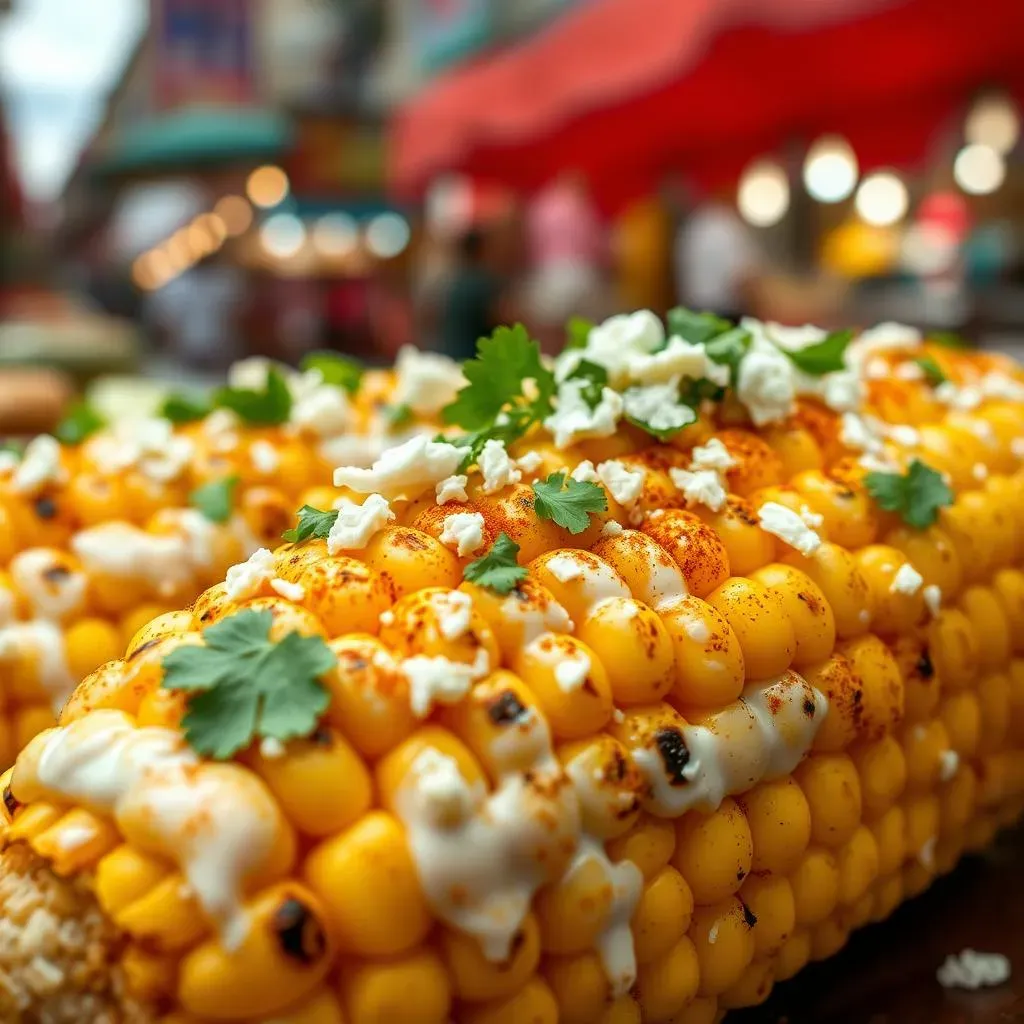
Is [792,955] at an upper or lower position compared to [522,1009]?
lower

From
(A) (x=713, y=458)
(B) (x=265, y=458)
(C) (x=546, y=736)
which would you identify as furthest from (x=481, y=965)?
(B) (x=265, y=458)

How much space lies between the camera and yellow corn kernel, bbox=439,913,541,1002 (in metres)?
0.76

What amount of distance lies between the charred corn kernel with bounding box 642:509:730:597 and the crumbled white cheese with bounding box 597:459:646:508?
0.03 meters

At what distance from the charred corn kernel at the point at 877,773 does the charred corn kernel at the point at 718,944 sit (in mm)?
230

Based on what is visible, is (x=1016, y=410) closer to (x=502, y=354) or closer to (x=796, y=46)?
(x=502, y=354)

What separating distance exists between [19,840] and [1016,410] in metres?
1.39

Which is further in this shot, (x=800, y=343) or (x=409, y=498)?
(x=800, y=343)

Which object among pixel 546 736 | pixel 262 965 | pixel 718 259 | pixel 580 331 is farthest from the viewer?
pixel 718 259

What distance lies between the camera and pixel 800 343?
1418mm

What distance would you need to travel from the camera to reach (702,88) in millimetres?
4781

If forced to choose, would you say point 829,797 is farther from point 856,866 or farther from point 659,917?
point 659,917

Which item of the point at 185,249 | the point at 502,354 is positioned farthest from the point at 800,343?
the point at 185,249

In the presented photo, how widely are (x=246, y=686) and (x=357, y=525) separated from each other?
7.7 inches

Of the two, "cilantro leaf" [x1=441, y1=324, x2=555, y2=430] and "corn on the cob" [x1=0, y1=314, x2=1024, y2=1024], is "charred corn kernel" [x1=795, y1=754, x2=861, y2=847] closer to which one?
"corn on the cob" [x1=0, y1=314, x2=1024, y2=1024]
